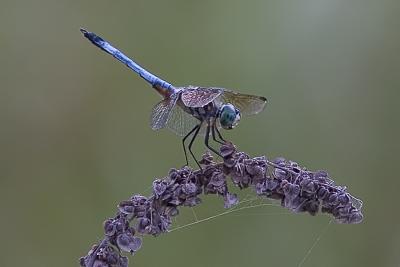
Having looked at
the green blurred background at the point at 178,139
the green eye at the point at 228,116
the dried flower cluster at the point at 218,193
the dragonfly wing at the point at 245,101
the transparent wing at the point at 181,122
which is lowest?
the dried flower cluster at the point at 218,193

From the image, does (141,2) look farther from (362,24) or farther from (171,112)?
(171,112)

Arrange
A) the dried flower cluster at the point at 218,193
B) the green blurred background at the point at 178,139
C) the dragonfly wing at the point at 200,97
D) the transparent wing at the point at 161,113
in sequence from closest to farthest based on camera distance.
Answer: the dried flower cluster at the point at 218,193
the dragonfly wing at the point at 200,97
the transparent wing at the point at 161,113
the green blurred background at the point at 178,139

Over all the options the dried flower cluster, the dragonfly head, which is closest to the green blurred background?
the dragonfly head

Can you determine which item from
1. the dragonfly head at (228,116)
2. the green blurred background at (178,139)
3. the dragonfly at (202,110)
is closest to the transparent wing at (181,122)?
the dragonfly at (202,110)

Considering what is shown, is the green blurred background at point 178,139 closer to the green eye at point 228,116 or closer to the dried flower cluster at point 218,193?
the green eye at point 228,116

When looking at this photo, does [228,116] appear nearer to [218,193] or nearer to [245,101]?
[245,101]

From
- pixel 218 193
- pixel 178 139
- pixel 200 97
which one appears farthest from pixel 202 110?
pixel 178 139
